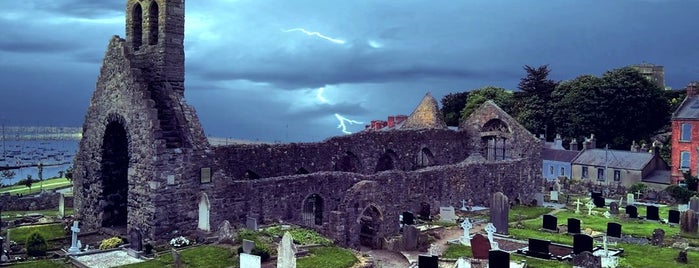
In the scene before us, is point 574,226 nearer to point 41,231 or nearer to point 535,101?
point 41,231

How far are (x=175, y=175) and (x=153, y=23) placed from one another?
6490mm

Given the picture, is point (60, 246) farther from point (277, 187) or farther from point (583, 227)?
point (583, 227)

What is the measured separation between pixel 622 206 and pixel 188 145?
27317mm

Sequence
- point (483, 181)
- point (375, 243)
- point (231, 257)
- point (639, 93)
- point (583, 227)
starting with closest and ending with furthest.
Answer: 1. point (231, 257)
2. point (375, 243)
3. point (583, 227)
4. point (483, 181)
5. point (639, 93)

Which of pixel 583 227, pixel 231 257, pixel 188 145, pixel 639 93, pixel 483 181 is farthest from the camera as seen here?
pixel 639 93

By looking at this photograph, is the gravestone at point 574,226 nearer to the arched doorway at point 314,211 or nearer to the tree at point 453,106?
the arched doorway at point 314,211

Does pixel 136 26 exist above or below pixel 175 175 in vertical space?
above

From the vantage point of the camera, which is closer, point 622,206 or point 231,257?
point 231,257

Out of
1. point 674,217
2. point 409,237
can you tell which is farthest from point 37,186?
point 674,217

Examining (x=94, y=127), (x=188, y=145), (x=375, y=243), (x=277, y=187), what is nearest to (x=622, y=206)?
(x=375, y=243)

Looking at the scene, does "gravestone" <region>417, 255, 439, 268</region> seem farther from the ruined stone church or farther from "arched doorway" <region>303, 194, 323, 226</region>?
"arched doorway" <region>303, 194, 323, 226</region>

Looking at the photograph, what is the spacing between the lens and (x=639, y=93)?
66.2 m

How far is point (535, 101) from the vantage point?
7375cm

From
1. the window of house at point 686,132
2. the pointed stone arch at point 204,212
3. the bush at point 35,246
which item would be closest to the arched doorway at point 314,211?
the pointed stone arch at point 204,212
